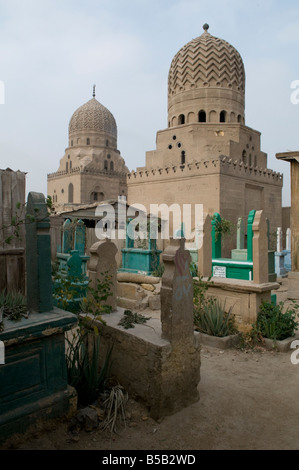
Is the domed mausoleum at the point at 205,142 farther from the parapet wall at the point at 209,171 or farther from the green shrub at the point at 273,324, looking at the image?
the green shrub at the point at 273,324

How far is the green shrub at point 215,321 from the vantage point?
19.2 ft

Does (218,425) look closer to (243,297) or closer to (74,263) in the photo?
(243,297)

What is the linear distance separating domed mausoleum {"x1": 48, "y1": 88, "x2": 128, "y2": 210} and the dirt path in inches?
1053

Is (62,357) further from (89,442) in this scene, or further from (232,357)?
(232,357)

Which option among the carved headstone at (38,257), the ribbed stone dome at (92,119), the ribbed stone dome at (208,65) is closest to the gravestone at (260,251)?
the carved headstone at (38,257)

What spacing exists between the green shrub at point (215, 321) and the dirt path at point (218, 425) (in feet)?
4.17

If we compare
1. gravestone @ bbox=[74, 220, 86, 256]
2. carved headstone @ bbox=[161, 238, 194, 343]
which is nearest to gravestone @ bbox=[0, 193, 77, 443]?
carved headstone @ bbox=[161, 238, 194, 343]

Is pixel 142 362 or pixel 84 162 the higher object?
pixel 84 162

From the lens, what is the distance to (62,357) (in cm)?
331

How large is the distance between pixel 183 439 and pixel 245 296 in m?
3.31

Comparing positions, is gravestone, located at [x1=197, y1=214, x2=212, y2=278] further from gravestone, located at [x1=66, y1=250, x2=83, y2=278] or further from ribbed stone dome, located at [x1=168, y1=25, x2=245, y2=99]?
ribbed stone dome, located at [x1=168, y1=25, x2=245, y2=99]

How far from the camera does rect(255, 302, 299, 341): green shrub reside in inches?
225

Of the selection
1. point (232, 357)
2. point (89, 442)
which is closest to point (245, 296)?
point (232, 357)

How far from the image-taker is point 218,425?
336 centimetres
